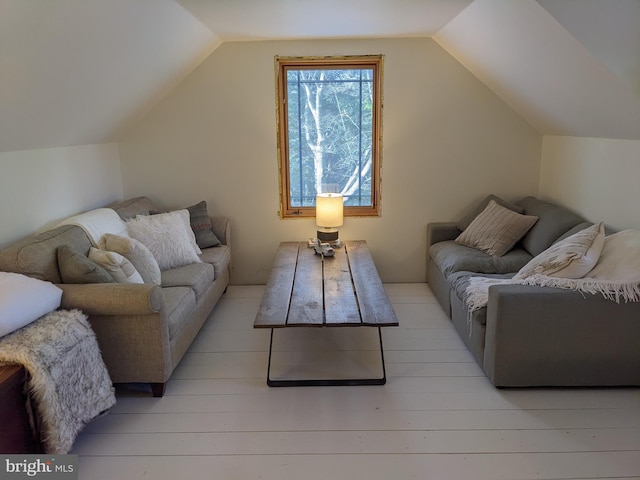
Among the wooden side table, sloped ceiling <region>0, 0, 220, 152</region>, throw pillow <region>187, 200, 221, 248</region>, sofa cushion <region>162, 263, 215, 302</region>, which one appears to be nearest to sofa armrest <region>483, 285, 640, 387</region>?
sofa cushion <region>162, 263, 215, 302</region>

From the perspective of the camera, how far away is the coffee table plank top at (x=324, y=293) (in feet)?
8.73

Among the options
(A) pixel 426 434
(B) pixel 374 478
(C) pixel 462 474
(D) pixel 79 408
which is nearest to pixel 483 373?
(A) pixel 426 434

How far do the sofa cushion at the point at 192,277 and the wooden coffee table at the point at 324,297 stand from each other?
466mm

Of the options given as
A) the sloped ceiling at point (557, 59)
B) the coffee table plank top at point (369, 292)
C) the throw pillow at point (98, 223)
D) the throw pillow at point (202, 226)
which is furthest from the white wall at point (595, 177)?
the throw pillow at point (98, 223)

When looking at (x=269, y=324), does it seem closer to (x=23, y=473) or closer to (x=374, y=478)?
(x=374, y=478)

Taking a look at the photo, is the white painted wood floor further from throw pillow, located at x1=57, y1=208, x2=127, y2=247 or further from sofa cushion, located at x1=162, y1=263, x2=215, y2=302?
throw pillow, located at x1=57, y1=208, x2=127, y2=247

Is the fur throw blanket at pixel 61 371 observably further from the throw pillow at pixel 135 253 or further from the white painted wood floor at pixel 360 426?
the throw pillow at pixel 135 253

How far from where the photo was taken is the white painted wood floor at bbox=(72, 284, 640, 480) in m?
2.08

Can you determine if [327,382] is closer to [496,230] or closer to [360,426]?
[360,426]

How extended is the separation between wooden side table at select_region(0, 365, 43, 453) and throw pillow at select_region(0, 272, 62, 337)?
0.78 ft

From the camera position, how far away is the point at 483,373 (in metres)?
2.83

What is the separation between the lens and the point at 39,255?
2.53 m

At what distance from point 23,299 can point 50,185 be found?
1.24m

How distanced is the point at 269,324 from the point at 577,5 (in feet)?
7.22
